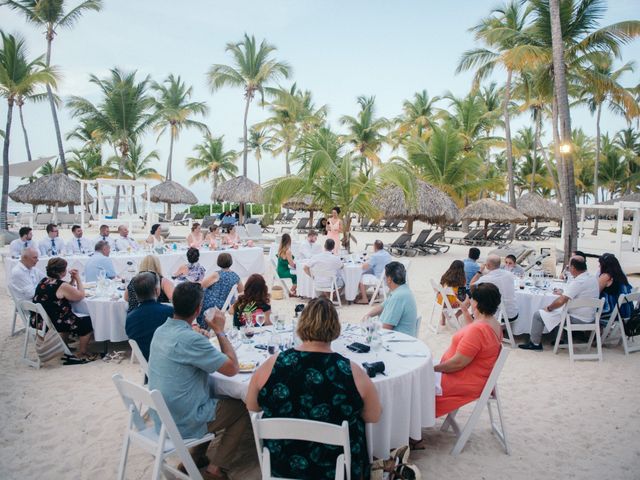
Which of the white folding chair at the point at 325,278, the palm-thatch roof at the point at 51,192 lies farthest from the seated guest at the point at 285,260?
the palm-thatch roof at the point at 51,192

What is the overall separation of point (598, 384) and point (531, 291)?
74.1 inches

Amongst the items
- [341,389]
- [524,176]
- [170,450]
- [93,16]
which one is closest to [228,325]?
[170,450]

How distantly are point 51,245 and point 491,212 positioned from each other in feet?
62.1

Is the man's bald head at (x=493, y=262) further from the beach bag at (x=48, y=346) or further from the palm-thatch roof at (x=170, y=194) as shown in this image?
the palm-thatch roof at (x=170, y=194)

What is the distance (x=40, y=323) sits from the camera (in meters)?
5.30

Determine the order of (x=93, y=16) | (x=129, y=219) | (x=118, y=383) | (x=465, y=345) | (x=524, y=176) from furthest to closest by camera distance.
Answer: (x=524, y=176), (x=93, y=16), (x=129, y=219), (x=465, y=345), (x=118, y=383)

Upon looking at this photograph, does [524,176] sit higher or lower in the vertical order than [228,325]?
higher

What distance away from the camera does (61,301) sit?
5254 mm

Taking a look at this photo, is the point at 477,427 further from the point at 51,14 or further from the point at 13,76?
the point at 51,14

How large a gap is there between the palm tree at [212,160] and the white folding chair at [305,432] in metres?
42.4

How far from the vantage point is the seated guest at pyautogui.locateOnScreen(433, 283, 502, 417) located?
129 inches

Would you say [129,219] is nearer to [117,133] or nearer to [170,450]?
[117,133]

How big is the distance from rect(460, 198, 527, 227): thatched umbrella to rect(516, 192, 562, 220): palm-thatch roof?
5.21m

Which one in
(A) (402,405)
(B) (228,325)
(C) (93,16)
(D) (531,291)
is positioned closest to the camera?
(A) (402,405)
